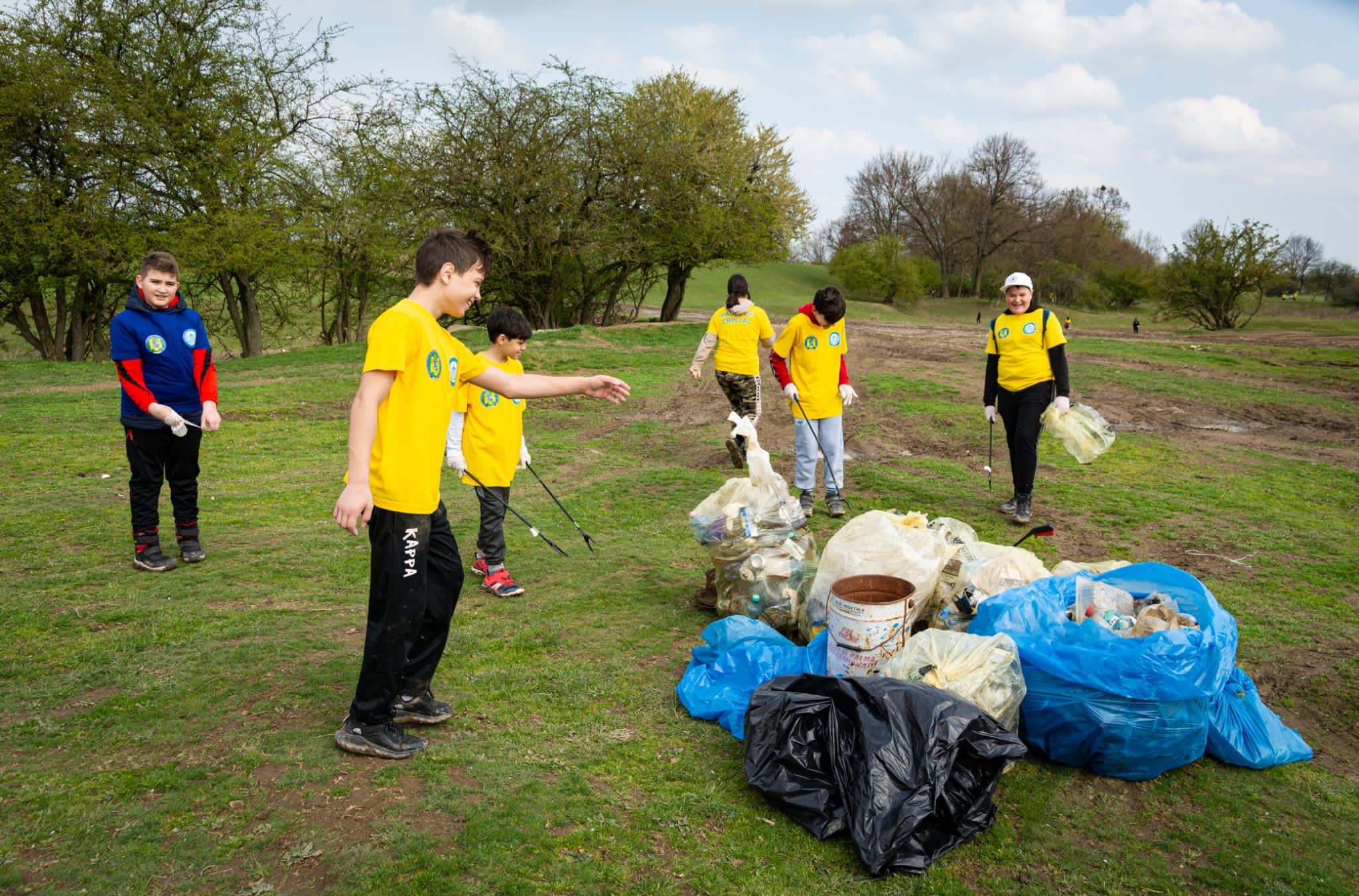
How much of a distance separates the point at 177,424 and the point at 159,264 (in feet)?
3.29

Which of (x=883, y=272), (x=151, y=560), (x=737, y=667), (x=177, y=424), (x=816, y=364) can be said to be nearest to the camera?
(x=737, y=667)

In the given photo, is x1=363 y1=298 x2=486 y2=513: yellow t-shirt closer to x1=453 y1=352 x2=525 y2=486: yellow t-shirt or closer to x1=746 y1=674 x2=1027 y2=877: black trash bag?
x1=746 y1=674 x2=1027 y2=877: black trash bag

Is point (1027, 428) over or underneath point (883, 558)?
over

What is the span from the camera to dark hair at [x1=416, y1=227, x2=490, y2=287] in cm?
307

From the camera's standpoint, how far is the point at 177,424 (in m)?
5.00

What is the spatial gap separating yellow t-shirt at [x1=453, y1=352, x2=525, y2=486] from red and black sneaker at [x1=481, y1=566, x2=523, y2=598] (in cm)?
58

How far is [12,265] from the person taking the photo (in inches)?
805

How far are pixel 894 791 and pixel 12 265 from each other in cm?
2538

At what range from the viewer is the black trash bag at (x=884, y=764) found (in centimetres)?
272

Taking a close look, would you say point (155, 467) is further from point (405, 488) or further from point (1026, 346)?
point (1026, 346)

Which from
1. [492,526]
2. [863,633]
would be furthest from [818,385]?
[863,633]

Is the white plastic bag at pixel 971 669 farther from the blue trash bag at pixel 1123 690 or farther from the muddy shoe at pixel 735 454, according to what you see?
the muddy shoe at pixel 735 454

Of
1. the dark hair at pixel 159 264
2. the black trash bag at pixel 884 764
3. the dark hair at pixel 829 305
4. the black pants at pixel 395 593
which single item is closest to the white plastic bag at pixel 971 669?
the black trash bag at pixel 884 764

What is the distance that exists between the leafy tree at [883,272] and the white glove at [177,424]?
161 ft
